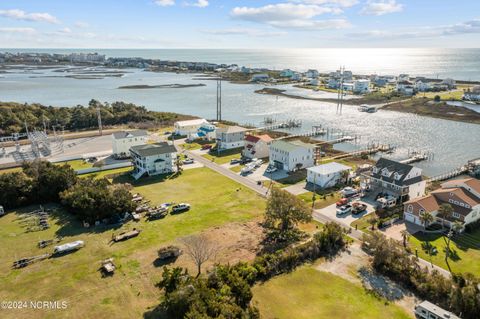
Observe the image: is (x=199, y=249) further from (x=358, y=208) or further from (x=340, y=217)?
(x=358, y=208)

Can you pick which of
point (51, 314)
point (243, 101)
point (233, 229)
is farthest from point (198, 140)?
point (243, 101)

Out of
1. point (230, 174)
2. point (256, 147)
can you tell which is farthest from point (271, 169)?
point (256, 147)

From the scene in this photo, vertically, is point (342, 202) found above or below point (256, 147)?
below

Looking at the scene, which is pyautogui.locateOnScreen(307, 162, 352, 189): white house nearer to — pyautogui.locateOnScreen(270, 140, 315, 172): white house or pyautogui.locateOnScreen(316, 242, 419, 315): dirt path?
pyautogui.locateOnScreen(270, 140, 315, 172): white house

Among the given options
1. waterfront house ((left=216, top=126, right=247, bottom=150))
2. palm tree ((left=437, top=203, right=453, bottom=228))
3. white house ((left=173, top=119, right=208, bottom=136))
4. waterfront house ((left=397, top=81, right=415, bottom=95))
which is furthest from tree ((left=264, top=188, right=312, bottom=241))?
waterfront house ((left=397, top=81, right=415, bottom=95))

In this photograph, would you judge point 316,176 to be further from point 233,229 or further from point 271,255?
point 271,255

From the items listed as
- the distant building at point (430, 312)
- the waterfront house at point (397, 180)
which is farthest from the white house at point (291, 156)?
the distant building at point (430, 312)

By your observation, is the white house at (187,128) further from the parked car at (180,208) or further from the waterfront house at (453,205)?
the waterfront house at (453,205)
